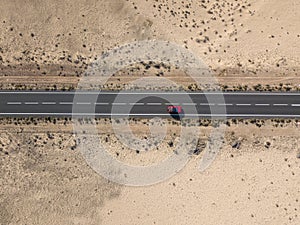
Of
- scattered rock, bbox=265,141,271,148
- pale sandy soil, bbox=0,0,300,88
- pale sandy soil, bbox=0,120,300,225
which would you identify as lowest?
pale sandy soil, bbox=0,120,300,225

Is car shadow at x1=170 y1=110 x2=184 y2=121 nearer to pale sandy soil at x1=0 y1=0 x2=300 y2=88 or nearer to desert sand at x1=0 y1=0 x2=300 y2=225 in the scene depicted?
desert sand at x1=0 y1=0 x2=300 y2=225

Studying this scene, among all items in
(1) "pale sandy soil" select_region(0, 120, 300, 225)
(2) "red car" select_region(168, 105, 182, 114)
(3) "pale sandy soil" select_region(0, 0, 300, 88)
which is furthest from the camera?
(3) "pale sandy soil" select_region(0, 0, 300, 88)

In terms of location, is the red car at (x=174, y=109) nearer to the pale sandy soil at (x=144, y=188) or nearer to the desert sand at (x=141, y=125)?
the desert sand at (x=141, y=125)

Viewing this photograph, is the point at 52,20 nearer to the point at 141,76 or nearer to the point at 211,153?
the point at 141,76

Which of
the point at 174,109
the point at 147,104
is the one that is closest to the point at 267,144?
the point at 174,109

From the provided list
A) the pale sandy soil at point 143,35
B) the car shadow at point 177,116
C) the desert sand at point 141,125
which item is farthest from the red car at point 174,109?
the pale sandy soil at point 143,35

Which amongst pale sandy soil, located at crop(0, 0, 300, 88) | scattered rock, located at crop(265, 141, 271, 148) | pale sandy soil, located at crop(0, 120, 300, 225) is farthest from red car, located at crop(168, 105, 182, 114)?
scattered rock, located at crop(265, 141, 271, 148)

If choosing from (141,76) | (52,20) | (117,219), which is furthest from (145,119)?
(52,20)
